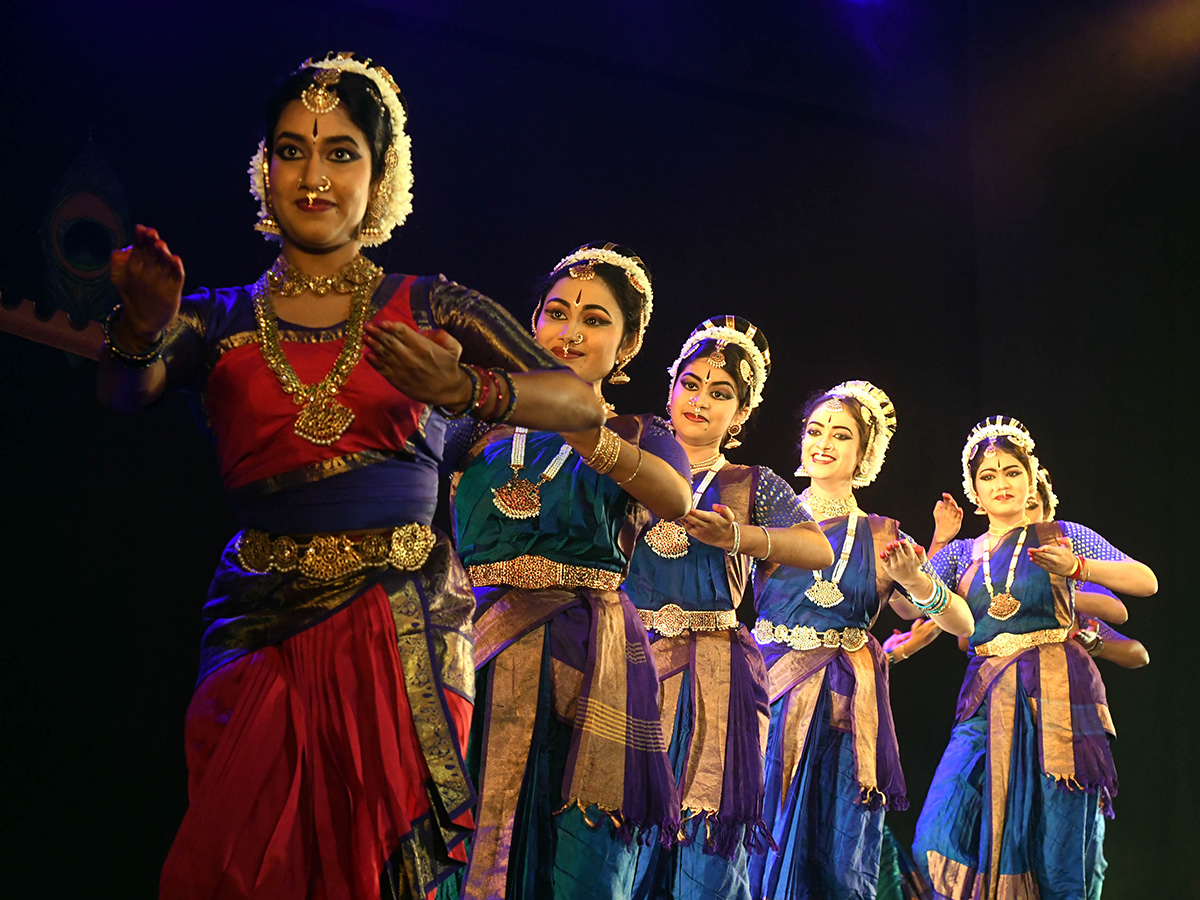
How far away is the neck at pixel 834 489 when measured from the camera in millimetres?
4301

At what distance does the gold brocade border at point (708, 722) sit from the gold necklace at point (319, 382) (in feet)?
6.60

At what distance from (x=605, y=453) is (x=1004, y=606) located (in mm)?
3164

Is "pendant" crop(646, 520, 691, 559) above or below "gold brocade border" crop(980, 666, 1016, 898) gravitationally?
above

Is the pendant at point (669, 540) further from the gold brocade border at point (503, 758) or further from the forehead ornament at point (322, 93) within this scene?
the forehead ornament at point (322, 93)

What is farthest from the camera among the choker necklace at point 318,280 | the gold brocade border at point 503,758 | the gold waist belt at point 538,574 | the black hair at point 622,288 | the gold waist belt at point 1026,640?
the gold waist belt at point 1026,640

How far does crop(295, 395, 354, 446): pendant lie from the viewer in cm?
157

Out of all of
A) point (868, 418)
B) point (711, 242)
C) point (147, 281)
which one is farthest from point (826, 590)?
point (147, 281)

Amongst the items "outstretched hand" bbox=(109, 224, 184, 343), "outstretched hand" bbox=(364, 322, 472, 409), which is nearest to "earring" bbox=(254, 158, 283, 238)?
"outstretched hand" bbox=(109, 224, 184, 343)

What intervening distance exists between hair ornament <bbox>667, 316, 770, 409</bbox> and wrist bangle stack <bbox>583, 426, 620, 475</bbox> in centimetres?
159

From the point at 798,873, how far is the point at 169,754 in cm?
207

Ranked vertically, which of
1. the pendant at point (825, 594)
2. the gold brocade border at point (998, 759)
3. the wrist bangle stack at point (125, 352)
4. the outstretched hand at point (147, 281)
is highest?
the outstretched hand at point (147, 281)

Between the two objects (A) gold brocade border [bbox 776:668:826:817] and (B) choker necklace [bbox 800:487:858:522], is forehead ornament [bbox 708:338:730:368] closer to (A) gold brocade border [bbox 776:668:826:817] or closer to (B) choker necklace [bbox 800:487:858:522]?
(B) choker necklace [bbox 800:487:858:522]

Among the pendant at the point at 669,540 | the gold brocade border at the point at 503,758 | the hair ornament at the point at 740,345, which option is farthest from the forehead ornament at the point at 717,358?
the gold brocade border at the point at 503,758

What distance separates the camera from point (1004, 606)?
4703 millimetres
